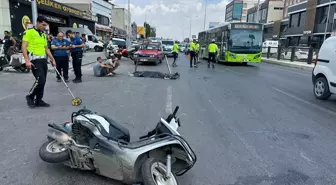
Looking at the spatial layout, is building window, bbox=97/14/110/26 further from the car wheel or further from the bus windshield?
the car wheel

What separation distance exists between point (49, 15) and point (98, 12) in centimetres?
3494

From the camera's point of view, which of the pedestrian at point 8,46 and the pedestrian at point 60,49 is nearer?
the pedestrian at point 60,49

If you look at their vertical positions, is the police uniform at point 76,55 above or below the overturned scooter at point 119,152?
above

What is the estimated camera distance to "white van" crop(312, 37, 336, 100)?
7688 mm

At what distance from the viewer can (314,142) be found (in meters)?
4.65

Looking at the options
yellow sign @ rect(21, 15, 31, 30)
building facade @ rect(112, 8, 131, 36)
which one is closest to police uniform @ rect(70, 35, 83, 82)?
yellow sign @ rect(21, 15, 31, 30)

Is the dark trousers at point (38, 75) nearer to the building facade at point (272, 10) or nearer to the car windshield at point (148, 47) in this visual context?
the car windshield at point (148, 47)

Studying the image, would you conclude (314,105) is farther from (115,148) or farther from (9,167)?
(9,167)

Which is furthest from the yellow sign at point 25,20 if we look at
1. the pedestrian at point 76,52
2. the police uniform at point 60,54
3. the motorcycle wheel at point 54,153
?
the motorcycle wheel at point 54,153

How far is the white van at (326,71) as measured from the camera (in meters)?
7.69

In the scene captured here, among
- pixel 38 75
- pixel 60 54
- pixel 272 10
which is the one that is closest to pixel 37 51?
pixel 38 75

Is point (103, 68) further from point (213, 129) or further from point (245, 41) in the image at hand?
point (245, 41)

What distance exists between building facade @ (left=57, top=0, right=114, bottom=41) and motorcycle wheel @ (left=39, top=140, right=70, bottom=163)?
52127 millimetres

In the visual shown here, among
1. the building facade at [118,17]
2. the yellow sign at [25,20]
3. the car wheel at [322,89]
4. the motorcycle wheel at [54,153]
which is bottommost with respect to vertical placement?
the motorcycle wheel at [54,153]
